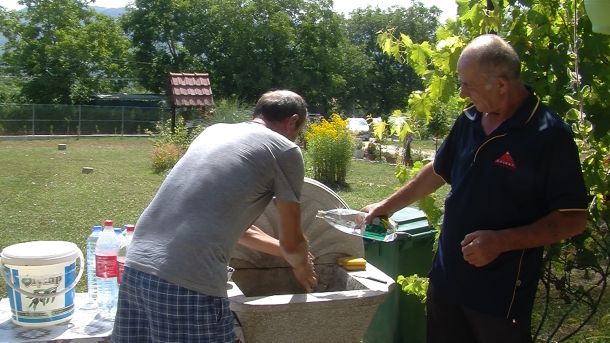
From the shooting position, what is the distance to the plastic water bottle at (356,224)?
9.99ft

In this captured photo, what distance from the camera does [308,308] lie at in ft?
8.82

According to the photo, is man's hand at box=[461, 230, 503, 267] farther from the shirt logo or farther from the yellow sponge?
the yellow sponge

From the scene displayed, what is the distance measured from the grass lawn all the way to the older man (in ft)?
4.70

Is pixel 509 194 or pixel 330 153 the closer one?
pixel 509 194

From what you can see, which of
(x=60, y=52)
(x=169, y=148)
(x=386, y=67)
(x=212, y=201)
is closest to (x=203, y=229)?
(x=212, y=201)

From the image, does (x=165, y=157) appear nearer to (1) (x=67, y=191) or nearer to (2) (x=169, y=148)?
(2) (x=169, y=148)

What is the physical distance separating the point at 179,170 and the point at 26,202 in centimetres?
933

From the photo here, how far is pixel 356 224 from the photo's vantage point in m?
3.16

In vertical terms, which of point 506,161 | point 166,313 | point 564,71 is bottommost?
point 166,313

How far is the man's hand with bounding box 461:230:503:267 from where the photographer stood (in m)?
2.21

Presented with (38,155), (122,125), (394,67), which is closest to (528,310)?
(38,155)

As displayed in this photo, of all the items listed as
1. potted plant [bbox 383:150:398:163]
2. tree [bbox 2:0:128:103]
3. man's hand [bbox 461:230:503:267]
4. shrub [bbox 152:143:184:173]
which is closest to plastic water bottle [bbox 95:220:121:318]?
man's hand [bbox 461:230:503:267]

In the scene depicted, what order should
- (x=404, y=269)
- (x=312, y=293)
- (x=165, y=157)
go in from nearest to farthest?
(x=312, y=293) → (x=404, y=269) → (x=165, y=157)

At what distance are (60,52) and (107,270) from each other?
39.2 meters
